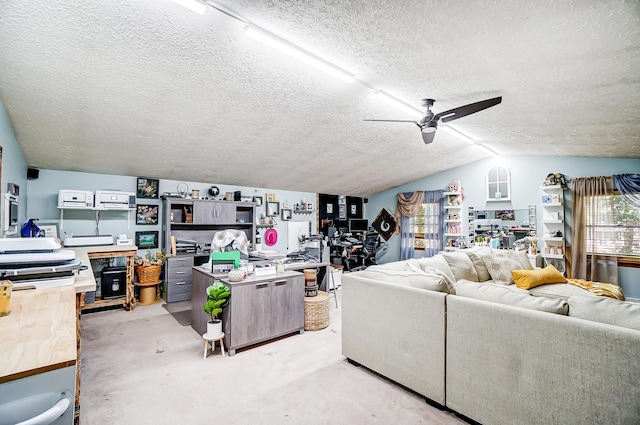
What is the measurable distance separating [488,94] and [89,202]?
18.1ft

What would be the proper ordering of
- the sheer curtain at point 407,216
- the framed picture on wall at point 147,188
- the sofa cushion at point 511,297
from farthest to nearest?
the sheer curtain at point 407,216 → the framed picture on wall at point 147,188 → the sofa cushion at point 511,297

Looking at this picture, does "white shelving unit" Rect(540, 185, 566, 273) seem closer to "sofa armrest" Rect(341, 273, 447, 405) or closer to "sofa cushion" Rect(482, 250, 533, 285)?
"sofa cushion" Rect(482, 250, 533, 285)

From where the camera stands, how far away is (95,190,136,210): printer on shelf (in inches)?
177

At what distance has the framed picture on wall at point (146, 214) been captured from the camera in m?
5.19

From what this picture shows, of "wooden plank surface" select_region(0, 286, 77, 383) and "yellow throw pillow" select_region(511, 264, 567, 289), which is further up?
"wooden plank surface" select_region(0, 286, 77, 383)

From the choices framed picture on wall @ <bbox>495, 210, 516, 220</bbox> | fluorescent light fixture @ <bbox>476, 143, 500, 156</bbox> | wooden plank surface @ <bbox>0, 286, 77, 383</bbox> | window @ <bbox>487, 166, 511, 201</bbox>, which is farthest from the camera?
window @ <bbox>487, 166, 511, 201</bbox>

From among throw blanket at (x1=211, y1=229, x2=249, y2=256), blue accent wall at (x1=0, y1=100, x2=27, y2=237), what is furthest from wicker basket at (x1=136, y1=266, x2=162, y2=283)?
throw blanket at (x1=211, y1=229, x2=249, y2=256)

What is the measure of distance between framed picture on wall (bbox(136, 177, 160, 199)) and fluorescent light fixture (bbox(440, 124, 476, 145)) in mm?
5041

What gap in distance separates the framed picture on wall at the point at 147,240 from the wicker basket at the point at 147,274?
580 millimetres

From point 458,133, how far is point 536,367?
13.9 ft

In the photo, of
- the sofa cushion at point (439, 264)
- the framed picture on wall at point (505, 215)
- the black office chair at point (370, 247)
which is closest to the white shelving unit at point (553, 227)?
the framed picture on wall at point (505, 215)

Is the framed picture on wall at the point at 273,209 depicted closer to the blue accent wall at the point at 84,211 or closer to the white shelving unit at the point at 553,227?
the blue accent wall at the point at 84,211

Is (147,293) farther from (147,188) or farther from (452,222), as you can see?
(452,222)

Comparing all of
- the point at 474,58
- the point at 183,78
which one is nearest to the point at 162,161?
the point at 183,78
